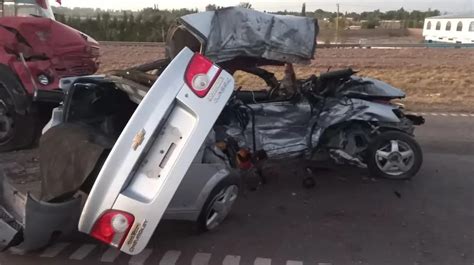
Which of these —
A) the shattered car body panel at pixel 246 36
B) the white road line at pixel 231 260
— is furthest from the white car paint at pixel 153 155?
the shattered car body panel at pixel 246 36

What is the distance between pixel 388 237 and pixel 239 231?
1.35 metres

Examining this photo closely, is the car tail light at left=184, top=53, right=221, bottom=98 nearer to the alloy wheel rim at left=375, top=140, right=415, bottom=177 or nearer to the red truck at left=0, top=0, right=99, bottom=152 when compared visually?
the alloy wheel rim at left=375, top=140, right=415, bottom=177

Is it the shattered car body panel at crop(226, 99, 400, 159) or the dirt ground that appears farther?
the dirt ground

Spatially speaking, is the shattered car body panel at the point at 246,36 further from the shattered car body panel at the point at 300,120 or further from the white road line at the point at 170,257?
the white road line at the point at 170,257

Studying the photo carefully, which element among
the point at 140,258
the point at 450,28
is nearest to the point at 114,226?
the point at 140,258

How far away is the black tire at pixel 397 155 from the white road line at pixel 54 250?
360 centimetres

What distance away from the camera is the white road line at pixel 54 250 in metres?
4.22

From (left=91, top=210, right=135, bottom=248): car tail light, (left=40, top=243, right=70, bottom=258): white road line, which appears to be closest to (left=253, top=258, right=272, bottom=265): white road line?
(left=91, top=210, right=135, bottom=248): car tail light

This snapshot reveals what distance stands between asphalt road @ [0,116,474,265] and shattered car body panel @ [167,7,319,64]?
1.49 m

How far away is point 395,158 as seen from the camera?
Answer: 6168 millimetres

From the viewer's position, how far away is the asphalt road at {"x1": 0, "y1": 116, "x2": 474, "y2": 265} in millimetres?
4258

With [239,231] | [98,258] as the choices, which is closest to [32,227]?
[98,258]

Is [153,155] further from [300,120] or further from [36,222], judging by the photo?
[300,120]

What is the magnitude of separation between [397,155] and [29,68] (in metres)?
4.81
